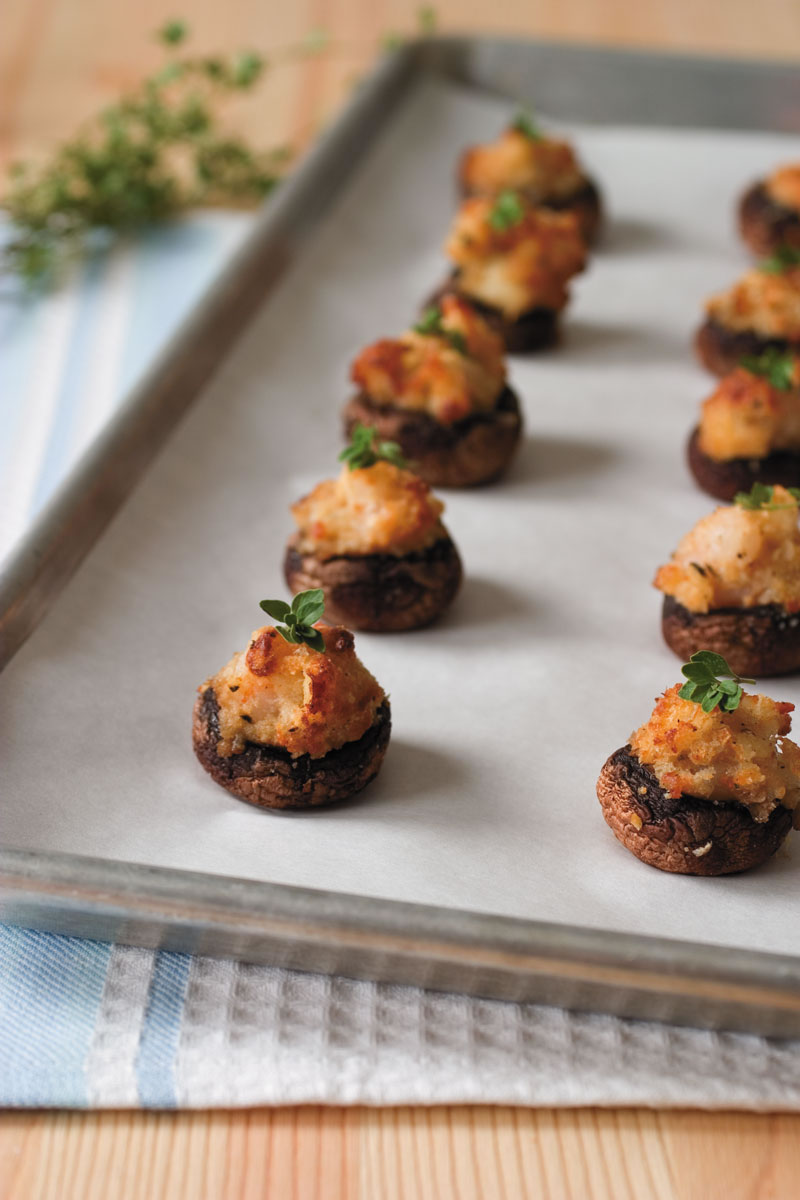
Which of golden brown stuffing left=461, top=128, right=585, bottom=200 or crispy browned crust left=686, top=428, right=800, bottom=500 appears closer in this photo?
crispy browned crust left=686, top=428, right=800, bottom=500

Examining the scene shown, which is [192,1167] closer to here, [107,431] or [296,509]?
[296,509]

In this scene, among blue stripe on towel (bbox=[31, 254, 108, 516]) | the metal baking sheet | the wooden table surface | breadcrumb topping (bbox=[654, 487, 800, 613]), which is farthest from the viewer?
blue stripe on towel (bbox=[31, 254, 108, 516])

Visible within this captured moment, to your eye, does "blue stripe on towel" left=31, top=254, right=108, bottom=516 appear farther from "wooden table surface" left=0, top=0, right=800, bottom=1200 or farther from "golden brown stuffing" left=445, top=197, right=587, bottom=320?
"wooden table surface" left=0, top=0, right=800, bottom=1200

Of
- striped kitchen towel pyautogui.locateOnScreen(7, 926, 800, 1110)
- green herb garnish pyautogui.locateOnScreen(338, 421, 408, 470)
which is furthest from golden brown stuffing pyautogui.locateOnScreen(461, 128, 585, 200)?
striped kitchen towel pyautogui.locateOnScreen(7, 926, 800, 1110)

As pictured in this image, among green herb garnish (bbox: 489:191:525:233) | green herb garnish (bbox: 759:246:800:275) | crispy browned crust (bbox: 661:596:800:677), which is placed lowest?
crispy browned crust (bbox: 661:596:800:677)

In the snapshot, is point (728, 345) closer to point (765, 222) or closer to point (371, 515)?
point (765, 222)

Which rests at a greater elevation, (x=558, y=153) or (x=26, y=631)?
(x=558, y=153)

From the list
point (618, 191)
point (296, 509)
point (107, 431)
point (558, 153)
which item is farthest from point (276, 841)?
point (618, 191)
